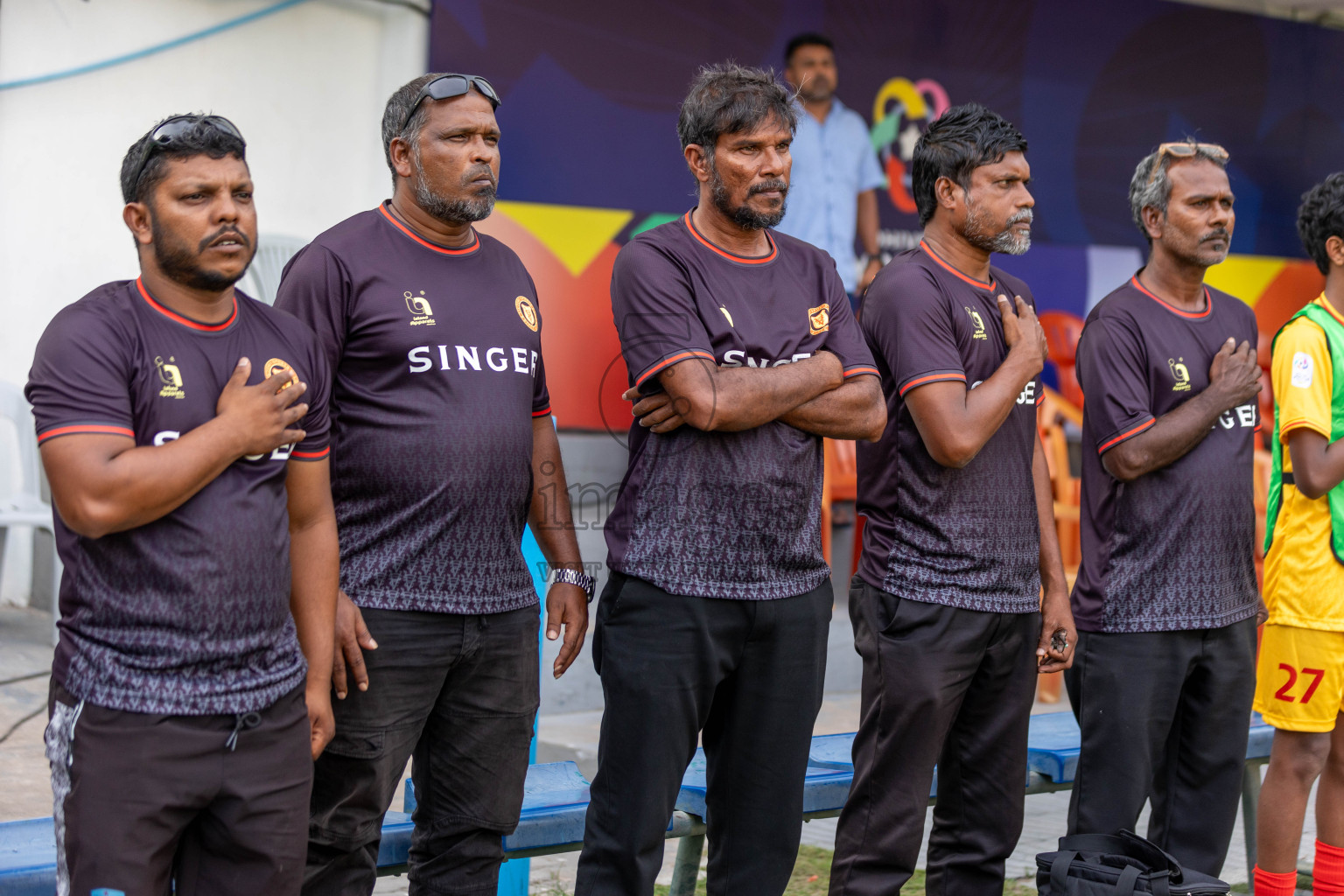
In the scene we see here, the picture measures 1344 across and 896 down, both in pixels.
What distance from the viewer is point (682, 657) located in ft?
9.33

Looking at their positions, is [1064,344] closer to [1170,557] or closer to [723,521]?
[1170,557]

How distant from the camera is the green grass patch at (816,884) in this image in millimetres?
4227

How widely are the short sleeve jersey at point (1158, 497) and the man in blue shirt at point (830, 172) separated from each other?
10.3ft

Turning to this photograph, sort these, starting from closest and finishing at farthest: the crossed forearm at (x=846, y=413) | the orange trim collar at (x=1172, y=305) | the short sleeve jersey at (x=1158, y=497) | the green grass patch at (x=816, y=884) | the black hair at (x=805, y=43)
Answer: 1. the crossed forearm at (x=846, y=413)
2. the short sleeve jersey at (x=1158, y=497)
3. the orange trim collar at (x=1172, y=305)
4. the green grass patch at (x=816, y=884)
5. the black hair at (x=805, y=43)

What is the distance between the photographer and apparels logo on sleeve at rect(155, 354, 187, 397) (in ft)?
7.56

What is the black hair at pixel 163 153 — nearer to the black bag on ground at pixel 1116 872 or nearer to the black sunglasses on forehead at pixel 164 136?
the black sunglasses on forehead at pixel 164 136

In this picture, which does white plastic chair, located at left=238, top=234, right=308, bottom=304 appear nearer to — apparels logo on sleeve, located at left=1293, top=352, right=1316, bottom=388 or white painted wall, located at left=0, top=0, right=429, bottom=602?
white painted wall, located at left=0, top=0, right=429, bottom=602

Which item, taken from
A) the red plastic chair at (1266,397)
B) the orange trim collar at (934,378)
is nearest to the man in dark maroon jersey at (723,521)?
the orange trim collar at (934,378)

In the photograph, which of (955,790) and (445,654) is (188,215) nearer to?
(445,654)

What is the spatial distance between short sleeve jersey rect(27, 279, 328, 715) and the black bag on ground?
5.94 ft

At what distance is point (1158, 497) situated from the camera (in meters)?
3.42

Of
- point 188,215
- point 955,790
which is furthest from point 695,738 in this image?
point 188,215

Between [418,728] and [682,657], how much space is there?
0.56 metres

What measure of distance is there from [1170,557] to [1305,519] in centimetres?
57
